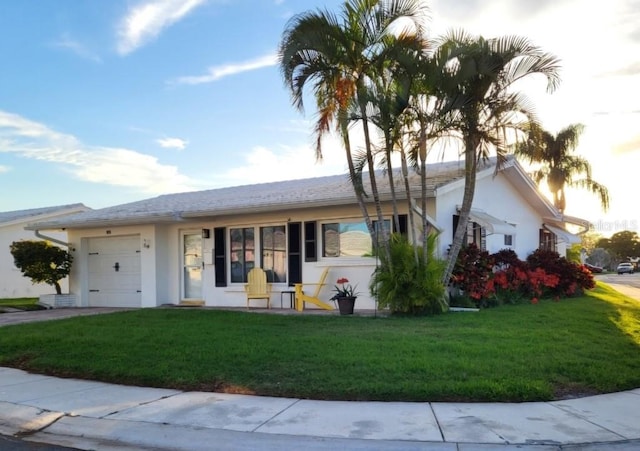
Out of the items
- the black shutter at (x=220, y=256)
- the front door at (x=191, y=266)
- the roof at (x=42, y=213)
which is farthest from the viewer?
the roof at (x=42, y=213)

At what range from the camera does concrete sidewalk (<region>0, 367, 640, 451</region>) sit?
4684 mm

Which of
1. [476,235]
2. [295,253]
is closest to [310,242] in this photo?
[295,253]

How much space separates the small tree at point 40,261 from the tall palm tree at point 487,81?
13501mm

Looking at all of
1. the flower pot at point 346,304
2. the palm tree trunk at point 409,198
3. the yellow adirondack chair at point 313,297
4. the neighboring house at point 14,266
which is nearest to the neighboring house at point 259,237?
the yellow adirondack chair at point 313,297

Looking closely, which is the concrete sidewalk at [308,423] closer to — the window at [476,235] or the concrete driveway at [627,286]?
the window at [476,235]

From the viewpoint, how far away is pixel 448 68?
10.9 meters

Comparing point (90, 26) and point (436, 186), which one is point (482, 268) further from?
point (90, 26)

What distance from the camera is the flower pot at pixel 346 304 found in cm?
1240

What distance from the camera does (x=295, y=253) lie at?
572 inches

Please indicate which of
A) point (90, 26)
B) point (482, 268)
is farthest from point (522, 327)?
point (90, 26)

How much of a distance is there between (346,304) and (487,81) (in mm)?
5644

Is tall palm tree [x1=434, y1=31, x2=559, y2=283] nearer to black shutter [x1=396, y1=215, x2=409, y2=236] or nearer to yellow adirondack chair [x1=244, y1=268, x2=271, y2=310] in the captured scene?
black shutter [x1=396, y1=215, x2=409, y2=236]

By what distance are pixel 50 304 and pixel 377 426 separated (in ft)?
51.7

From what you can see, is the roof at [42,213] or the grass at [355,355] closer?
the grass at [355,355]
